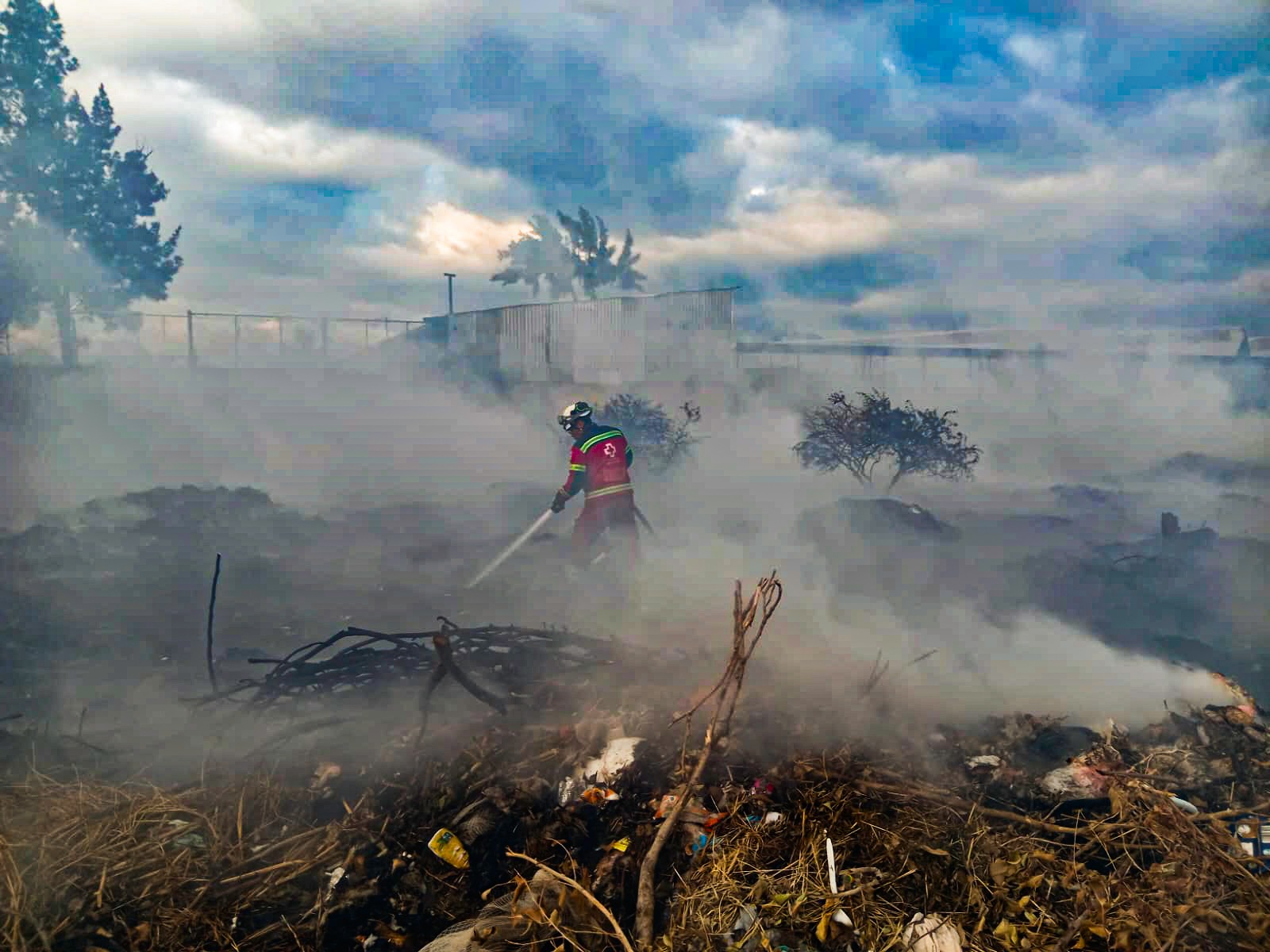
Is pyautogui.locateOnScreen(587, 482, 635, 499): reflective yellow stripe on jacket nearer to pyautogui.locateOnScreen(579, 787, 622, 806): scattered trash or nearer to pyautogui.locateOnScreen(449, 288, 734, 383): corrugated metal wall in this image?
pyautogui.locateOnScreen(579, 787, 622, 806): scattered trash

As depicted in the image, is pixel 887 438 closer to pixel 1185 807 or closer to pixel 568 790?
pixel 1185 807

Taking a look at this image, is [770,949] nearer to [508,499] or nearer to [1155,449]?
[508,499]

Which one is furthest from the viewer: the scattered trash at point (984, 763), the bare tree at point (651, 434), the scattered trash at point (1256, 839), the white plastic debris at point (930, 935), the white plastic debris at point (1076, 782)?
the bare tree at point (651, 434)

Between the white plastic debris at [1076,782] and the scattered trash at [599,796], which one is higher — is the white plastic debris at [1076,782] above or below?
above

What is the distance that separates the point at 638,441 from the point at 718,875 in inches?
451

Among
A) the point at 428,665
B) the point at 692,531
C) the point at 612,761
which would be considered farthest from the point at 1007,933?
the point at 692,531

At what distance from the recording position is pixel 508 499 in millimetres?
13594

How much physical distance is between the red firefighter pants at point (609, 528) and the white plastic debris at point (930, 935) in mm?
4722

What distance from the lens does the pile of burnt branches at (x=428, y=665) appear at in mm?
4297

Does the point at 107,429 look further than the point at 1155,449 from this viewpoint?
No

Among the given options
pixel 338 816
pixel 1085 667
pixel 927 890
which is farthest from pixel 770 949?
pixel 1085 667

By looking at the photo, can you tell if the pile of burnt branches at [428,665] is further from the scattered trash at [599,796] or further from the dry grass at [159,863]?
the scattered trash at [599,796]

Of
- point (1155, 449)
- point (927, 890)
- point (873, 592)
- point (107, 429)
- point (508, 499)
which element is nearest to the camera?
point (927, 890)

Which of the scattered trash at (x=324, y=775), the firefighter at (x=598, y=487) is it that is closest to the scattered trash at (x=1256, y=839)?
the scattered trash at (x=324, y=775)
